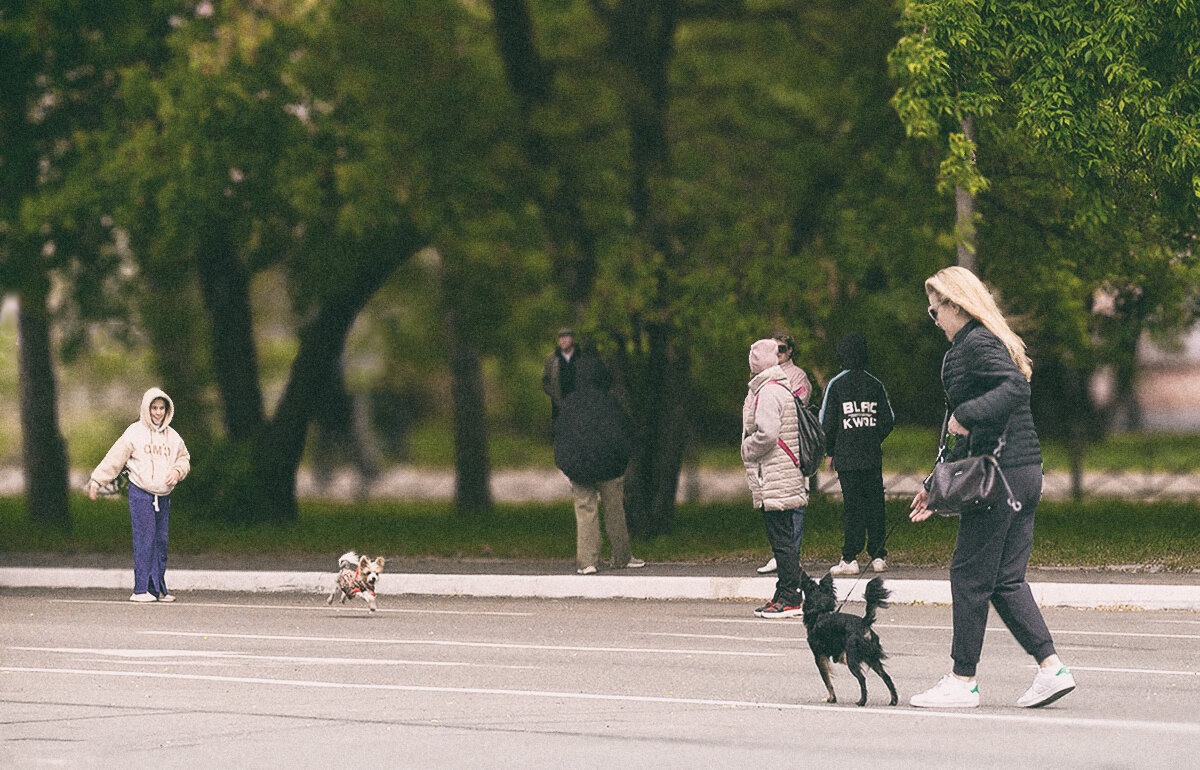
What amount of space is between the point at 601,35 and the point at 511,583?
1456 cm

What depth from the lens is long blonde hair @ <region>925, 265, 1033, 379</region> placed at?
293 inches

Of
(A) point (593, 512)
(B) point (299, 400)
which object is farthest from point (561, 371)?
(B) point (299, 400)

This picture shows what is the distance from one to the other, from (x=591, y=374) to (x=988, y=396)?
683 cm

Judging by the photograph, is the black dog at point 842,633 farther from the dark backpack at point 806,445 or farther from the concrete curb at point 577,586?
the dark backpack at point 806,445

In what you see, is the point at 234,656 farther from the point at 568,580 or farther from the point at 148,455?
the point at 568,580

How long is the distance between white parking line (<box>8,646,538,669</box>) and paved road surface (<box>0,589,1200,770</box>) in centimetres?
3

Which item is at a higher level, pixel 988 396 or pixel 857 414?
pixel 988 396

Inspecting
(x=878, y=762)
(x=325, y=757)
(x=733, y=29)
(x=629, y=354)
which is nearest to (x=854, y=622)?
(x=878, y=762)

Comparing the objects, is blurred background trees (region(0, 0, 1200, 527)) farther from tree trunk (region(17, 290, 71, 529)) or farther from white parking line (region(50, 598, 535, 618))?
white parking line (region(50, 598, 535, 618))

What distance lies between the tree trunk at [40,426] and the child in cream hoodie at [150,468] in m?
12.2

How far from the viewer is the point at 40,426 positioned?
25.5 meters

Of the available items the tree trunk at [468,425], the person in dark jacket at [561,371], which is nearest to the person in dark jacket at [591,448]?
the person in dark jacket at [561,371]

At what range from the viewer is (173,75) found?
1939 cm

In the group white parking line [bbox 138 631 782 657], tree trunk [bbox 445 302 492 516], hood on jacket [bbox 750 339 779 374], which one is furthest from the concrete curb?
tree trunk [bbox 445 302 492 516]
